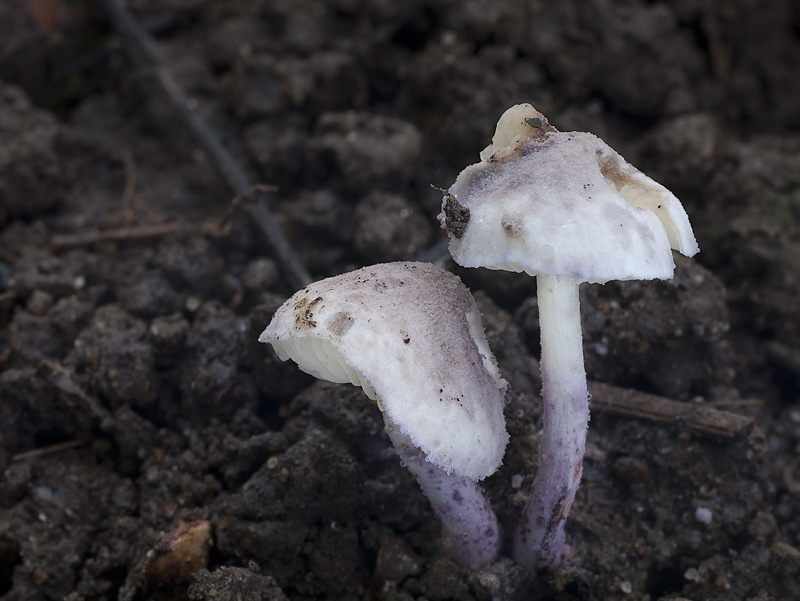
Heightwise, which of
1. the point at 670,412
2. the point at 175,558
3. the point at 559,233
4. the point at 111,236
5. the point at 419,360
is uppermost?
the point at 559,233

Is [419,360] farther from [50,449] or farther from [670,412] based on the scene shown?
[50,449]

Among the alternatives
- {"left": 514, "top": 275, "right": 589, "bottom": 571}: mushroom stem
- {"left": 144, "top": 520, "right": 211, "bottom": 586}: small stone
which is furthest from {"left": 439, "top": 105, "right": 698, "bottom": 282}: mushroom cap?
{"left": 144, "top": 520, "right": 211, "bottom": 586}: small stone

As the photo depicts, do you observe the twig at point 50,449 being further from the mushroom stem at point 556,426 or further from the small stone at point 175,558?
the mushroom stem at point 556,426

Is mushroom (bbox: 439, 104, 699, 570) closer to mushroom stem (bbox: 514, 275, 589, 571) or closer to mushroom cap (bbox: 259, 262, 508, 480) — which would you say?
mushroom stem (bbox: 514, 275, 589, 571)

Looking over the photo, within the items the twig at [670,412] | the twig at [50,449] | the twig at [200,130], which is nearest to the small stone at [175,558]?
the twig at [50,449]

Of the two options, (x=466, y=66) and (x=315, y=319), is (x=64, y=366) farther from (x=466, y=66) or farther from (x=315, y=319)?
(x=466, y=66)

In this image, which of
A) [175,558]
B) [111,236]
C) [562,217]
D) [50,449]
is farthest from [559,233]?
[111,236]
